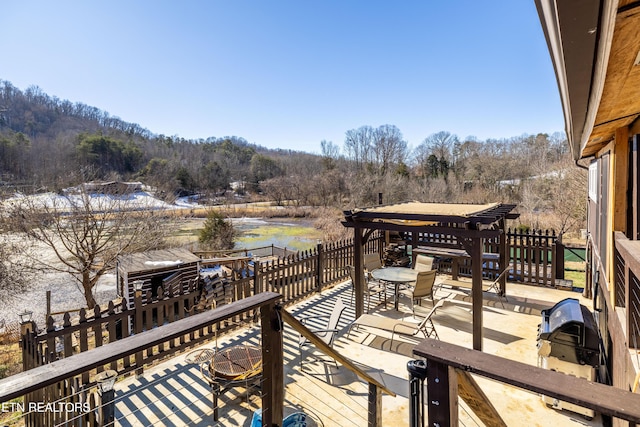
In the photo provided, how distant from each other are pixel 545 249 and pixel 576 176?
35.7 feet

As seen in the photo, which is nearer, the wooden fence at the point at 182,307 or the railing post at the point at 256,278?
the wooden fence at the point at 182,307

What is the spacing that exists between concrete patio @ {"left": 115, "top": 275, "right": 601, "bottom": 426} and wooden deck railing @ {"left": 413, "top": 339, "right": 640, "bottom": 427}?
206cm

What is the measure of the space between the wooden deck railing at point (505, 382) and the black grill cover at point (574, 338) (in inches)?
121

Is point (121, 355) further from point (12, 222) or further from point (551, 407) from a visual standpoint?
point (12, 222)

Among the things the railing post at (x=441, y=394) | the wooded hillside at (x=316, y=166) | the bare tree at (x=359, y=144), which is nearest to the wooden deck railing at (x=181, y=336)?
the railing post at (x=441, y=394)

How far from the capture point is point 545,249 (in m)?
7.00

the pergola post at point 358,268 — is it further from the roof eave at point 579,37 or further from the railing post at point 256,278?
the roof eave at point 579,37

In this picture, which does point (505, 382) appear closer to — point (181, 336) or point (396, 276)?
point (181, 336)

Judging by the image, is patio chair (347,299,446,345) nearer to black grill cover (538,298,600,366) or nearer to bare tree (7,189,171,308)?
black grill cover (538,298,600,366)

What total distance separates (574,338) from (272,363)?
3262 millimetres

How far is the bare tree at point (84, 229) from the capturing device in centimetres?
962

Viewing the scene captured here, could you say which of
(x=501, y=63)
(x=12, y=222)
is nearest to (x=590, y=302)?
(x=501, y=63)

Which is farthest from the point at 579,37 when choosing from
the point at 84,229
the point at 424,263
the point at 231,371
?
the point at 84,229

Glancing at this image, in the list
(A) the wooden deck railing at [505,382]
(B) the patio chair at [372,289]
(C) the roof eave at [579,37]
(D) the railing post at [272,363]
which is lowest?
(B) the patio chair at [372,289]
